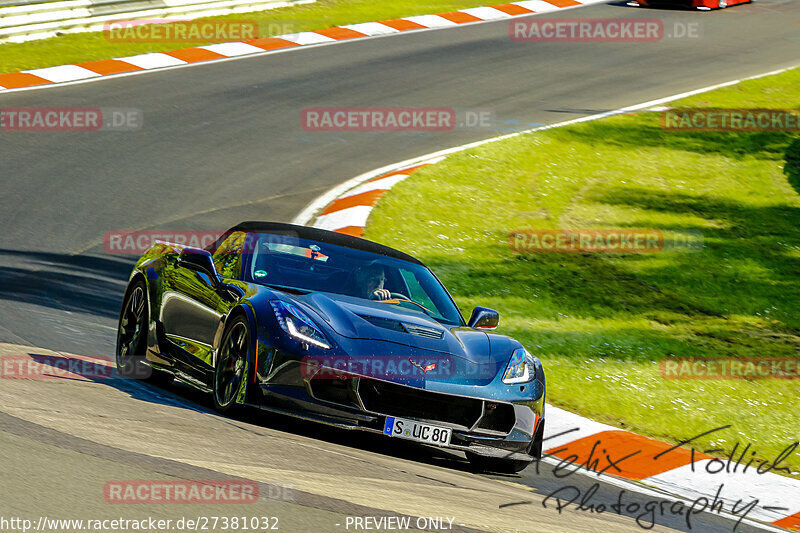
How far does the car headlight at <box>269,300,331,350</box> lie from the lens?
252 inches

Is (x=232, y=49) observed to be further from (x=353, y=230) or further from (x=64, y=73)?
(x=353, y=230)

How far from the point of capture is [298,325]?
6477 millimetres

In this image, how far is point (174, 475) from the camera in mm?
4988

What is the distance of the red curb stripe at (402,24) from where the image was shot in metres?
23.9

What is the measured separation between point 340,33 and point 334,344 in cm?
1743

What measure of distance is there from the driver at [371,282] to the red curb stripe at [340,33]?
51.1 feet

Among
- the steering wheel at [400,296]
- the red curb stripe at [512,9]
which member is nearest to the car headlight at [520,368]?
the steering wheel at [400,296]

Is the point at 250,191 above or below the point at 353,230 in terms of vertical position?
above

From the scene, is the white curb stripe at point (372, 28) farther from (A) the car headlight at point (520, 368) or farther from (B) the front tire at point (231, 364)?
(B) the front tire at point (231, 364)

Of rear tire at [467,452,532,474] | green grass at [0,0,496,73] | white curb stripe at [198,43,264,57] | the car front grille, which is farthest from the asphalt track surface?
green grass at [0,0,496,73]

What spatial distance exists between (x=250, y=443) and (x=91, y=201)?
24.5ft

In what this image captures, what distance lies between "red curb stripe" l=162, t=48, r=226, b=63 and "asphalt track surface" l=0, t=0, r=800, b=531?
0.52m

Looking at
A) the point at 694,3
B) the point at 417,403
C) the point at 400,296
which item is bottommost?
the point at 417,403

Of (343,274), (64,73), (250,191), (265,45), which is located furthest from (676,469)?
(265,45)
